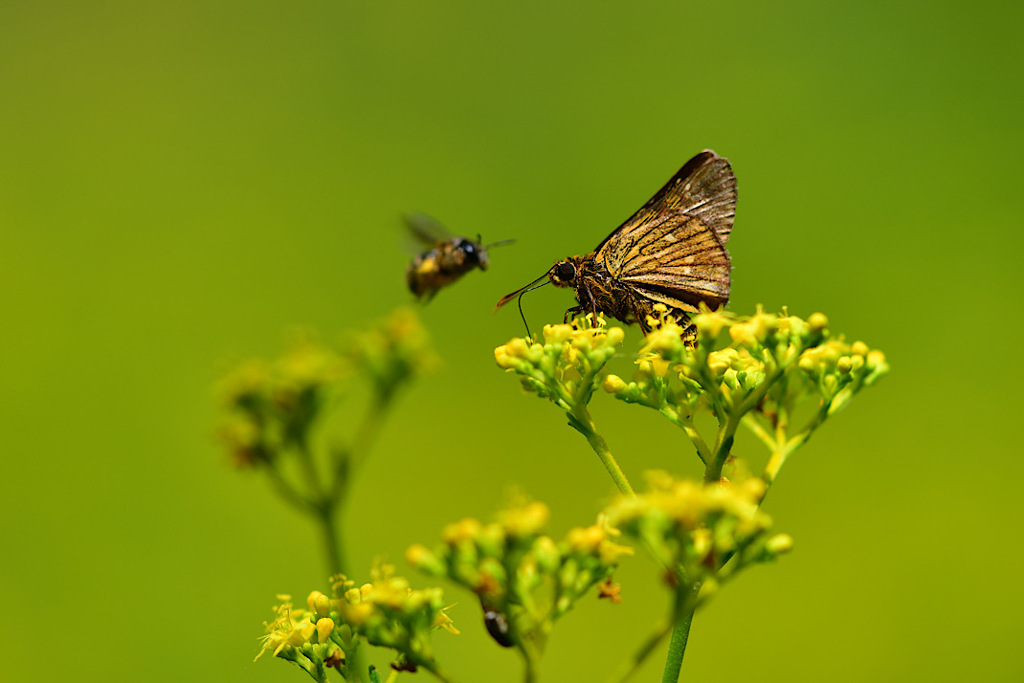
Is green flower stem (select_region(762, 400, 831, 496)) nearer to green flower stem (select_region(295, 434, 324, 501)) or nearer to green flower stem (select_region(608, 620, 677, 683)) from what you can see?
green flower stem (select_region(608, 620, 677, 683))

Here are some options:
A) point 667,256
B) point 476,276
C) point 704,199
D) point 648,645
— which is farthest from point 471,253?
point 476,276

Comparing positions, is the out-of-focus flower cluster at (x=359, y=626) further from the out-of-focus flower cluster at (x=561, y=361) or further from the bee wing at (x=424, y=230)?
the bee wing at (x=424, y=230)

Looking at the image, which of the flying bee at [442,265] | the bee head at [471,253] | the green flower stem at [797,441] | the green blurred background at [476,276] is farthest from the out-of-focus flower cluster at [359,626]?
the green blurred background at [476,276]

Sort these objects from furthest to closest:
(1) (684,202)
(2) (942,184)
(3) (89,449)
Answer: (2) (942,184)
(3) (89,449)
(1) (684,202)

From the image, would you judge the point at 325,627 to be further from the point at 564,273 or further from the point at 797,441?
the point at 564,273

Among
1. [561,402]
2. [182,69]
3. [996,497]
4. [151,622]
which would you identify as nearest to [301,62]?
[182,69]

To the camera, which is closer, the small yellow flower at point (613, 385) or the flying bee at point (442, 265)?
the small yellow flower at point (613, 385)

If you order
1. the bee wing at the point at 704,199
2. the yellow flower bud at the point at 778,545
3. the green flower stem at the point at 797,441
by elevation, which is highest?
the bee wing at the point at 704,199

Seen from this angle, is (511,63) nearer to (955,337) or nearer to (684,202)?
(955,337)
